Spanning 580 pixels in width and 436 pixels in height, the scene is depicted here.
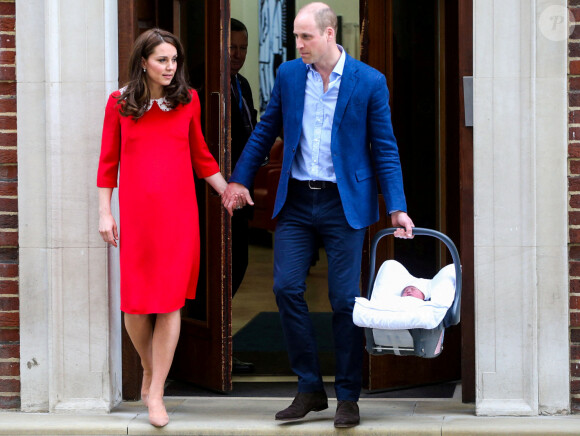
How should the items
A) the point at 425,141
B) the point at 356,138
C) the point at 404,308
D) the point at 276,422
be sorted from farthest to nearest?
the point at 425,141 → the point at 276,422 → the point at 356,138 → the point at 404,308

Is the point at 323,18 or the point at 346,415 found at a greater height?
the point at 323,18

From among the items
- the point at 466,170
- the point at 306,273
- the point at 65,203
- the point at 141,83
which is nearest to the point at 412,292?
the point at 306,273

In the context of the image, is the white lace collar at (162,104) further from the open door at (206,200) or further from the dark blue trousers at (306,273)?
the dark blue trousers at (306,273)

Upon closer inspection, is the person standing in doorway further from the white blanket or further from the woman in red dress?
the white blanket

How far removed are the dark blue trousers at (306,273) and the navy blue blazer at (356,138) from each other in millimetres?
78

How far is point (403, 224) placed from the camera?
4957mm

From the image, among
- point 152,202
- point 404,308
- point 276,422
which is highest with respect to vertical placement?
point 152,202

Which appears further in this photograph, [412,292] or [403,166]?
[403,166]

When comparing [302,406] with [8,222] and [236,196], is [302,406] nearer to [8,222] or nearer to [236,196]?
[236,196]

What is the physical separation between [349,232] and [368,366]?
1325mm

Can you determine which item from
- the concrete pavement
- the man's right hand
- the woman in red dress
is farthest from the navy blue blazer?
the concrete pavement

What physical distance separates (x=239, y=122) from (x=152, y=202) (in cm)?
170

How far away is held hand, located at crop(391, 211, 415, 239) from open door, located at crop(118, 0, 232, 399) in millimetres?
1264

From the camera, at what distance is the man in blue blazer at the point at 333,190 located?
4.98 meters
